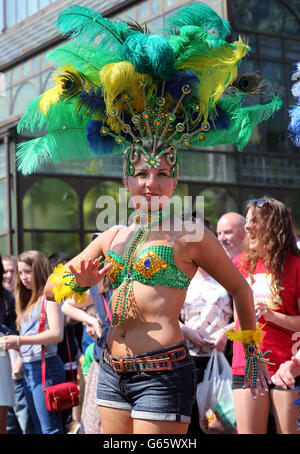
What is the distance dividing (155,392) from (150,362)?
0.13m

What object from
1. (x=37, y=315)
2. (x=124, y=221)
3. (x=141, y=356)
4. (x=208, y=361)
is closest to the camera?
(x=141, y=356)

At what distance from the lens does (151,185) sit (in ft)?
10.2

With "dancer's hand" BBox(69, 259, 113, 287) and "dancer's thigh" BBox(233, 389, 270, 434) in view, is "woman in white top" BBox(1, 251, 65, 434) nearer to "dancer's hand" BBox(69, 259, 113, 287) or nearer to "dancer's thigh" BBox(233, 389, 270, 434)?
"dancer's thigh" BBox(233, 389, 270, 434)

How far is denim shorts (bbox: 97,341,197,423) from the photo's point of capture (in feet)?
9.32

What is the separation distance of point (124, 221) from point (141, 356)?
1.08m

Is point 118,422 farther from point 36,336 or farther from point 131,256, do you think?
point 36,336

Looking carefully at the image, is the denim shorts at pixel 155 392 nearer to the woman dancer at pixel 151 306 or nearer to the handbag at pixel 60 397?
the woman dancer at pixel 151 306

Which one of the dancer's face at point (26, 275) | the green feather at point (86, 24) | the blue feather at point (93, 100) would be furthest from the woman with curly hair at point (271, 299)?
the dancer's face at point (26, 275)

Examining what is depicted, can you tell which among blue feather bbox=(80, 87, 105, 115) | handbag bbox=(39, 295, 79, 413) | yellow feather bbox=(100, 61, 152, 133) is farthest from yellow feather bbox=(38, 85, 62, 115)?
handbag bbox=(39, 295, 79, 413)

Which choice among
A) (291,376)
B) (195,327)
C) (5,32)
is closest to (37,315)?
(195,327)

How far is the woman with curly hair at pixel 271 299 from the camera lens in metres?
3.98

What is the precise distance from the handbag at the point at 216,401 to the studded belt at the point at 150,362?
6.51 feet
